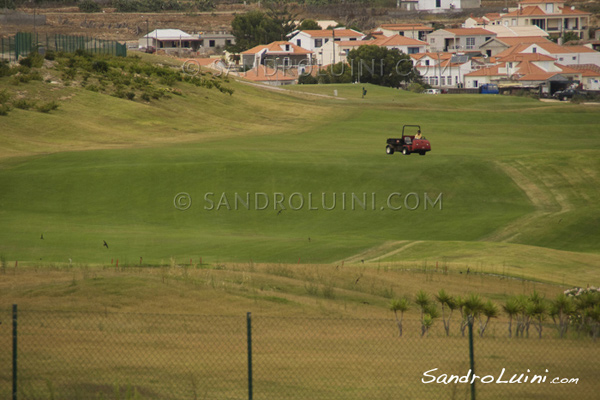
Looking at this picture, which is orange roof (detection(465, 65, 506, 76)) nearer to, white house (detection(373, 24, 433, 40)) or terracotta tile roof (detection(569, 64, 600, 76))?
terracotta tile roof (detection(569, 64, 600, 76))

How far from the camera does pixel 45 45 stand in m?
91.9

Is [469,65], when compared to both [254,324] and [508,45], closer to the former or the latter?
[508,45]

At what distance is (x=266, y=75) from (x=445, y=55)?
39346 mm

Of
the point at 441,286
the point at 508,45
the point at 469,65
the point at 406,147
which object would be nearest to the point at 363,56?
the point at 469,65

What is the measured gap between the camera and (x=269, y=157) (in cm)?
5581

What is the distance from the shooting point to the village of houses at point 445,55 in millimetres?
145500

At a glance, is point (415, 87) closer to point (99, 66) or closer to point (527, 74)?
point (527, 74)

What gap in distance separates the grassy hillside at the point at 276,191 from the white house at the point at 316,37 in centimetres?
10328

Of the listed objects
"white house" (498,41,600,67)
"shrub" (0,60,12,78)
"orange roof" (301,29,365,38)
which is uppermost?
"orange roof" (301,29,365,38)

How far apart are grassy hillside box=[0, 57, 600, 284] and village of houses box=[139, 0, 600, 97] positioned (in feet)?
221

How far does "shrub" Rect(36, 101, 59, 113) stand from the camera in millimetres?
71812

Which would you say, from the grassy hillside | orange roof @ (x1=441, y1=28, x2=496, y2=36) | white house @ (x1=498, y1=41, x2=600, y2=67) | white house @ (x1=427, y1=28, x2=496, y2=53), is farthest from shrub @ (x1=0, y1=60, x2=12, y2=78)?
orange roof @ (x1=441, y1=28, x2=496, y2=36)

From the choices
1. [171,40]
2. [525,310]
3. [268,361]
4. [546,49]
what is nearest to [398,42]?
[546,49]

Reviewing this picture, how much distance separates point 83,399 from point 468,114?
270 ft
